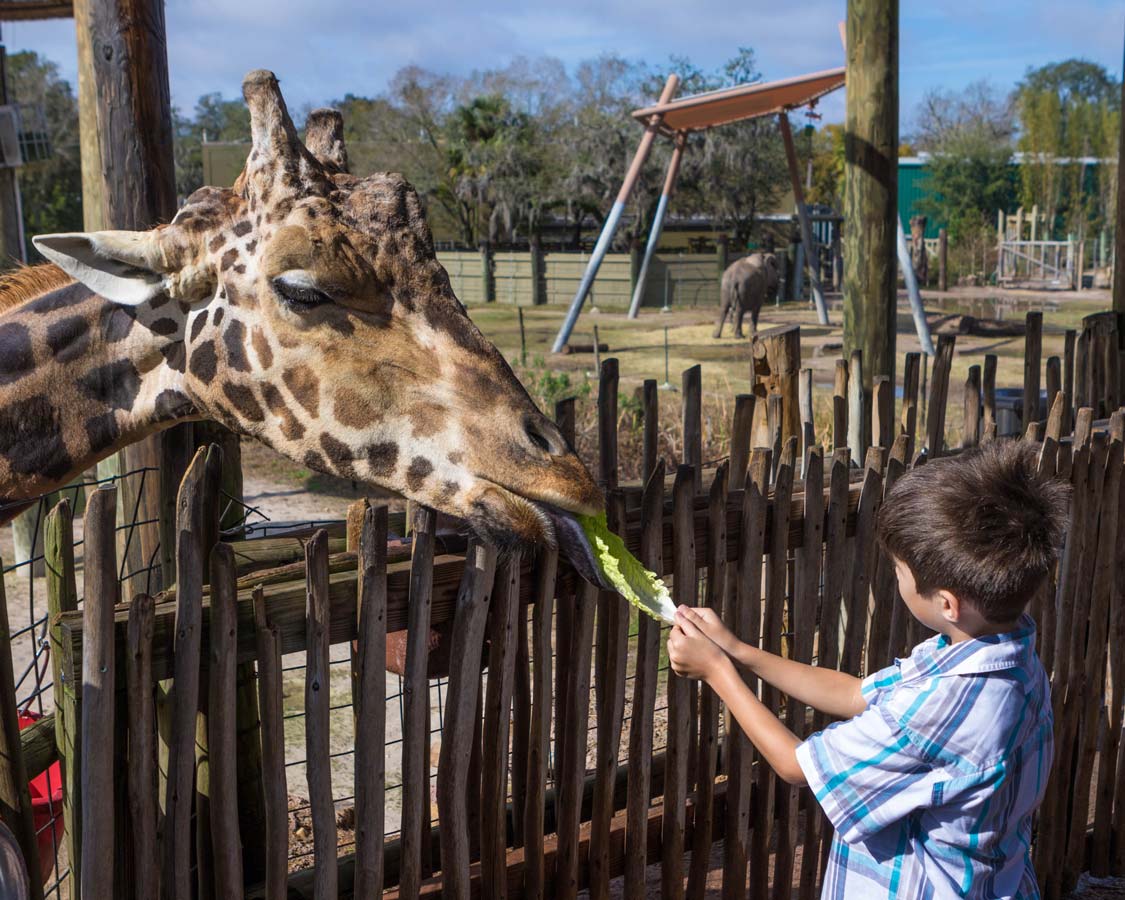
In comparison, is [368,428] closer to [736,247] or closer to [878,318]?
[878,318]

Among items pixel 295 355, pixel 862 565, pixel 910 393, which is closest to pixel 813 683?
pixel 862 565

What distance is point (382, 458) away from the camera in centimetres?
264

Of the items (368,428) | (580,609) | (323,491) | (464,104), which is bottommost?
(323,491)

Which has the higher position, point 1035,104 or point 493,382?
point 1035,104

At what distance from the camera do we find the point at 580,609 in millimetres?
3080

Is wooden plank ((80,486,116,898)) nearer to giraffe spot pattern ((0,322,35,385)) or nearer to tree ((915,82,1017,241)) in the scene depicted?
giraffe spot pattern ((0,322,35,385))

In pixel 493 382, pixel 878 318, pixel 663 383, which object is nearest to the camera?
pixel 493 382

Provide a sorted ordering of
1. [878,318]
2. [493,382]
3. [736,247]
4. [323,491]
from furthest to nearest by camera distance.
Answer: [736,247]
[323,491]
[878,318]
[493,382]

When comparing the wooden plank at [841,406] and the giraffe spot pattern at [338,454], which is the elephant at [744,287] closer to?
the wooden plank at [841,406]

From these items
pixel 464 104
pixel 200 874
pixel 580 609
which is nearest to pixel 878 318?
pixel 580 609

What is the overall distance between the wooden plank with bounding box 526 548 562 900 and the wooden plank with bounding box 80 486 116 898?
2.91 ft

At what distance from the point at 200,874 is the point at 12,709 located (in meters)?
0.62

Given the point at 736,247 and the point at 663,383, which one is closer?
the point at 663,383

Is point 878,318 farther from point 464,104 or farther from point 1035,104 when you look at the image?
point 1035,104
